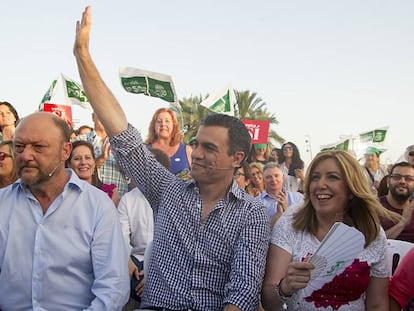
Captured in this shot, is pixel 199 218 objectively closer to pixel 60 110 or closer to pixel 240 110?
pixel 60 110

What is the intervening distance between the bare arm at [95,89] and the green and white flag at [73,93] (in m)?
7.23

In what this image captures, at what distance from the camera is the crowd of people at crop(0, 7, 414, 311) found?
2900 mm

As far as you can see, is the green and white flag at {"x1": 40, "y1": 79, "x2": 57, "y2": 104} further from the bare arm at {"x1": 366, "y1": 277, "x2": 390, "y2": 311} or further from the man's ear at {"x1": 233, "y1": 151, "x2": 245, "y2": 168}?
the bare arm at {"x1": 366, "y1": 277, "x2": 390, "y2": 311}

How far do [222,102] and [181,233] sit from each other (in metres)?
7.06

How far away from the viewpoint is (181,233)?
3.15 meters

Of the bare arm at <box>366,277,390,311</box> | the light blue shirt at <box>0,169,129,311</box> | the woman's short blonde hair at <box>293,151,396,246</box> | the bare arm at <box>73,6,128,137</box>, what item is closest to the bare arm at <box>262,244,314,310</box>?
the woman's short blonde hair at <box>293,151,396,246</box>

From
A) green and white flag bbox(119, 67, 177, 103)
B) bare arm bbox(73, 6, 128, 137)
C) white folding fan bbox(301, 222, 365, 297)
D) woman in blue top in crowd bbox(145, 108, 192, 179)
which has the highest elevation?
green and white flag bbox(119, 67, 177, 103)

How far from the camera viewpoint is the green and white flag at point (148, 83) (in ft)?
28.5

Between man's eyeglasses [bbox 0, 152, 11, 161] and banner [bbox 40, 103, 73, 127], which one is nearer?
man's eyeglasses [bbox 0, 152, 11, 161]

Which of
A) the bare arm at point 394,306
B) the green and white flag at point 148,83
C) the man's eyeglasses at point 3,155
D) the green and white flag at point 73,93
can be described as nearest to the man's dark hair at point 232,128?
the bare arm at point 394,306

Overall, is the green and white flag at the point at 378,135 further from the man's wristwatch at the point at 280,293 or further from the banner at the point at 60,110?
the man's wristwatch at the point at 280,293

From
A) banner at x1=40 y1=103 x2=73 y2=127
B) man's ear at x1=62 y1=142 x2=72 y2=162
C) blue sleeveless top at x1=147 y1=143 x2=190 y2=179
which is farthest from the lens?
banner at x1=40 y1=103 x2=73 y2=127

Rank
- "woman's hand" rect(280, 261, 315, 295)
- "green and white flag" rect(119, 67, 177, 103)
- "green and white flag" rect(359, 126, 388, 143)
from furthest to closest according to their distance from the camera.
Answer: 1. "green and white flag" rect(359, 126, 388, 143)
2. "green and white flag" rect(119, 67, 177, 103)
3. "woman's hand" rect(280, 261, 315, 295)

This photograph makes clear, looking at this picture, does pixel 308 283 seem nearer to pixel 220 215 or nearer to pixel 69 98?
pixel 220 215
